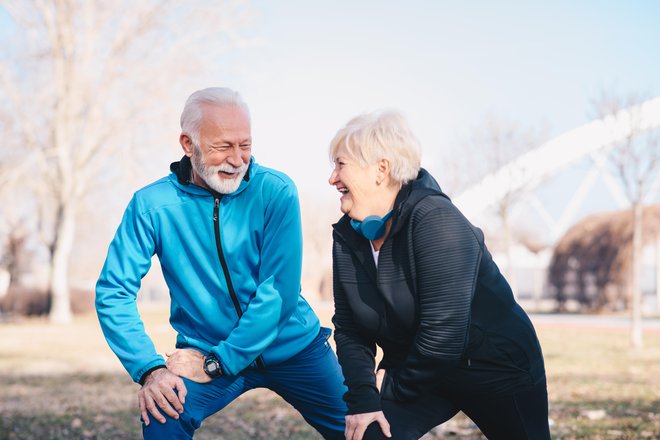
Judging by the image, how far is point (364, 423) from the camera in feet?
10.1

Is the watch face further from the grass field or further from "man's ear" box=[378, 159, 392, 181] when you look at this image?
the grass field

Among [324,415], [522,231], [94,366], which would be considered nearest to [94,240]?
[522,231]

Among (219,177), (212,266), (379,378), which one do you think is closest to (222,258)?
(212,266)

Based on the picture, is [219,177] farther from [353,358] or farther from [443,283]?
[443,283]

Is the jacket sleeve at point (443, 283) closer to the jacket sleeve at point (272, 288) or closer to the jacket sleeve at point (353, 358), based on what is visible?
the jacket sleeve at point (353, 358)

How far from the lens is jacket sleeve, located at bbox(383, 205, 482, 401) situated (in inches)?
116

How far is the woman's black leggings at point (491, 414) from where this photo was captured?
3.13m

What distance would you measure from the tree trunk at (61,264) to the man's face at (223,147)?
84.4ft

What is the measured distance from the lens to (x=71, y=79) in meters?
27.7

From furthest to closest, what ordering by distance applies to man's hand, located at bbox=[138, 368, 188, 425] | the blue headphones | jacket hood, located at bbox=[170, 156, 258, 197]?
jacket hood, located at bbox=[170, 156, 258, 197] < man's hand, located at bbox=[138, 368, 188, 425] < the blue headphones

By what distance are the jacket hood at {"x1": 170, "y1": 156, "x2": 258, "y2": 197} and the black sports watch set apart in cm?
72

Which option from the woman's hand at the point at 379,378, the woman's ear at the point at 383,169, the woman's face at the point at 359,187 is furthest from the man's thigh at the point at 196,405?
the woman's ear at the point at 383,169

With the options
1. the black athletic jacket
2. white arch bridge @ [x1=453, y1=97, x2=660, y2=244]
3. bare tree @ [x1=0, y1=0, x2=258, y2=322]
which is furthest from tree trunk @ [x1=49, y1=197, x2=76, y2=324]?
the black athletic jacket

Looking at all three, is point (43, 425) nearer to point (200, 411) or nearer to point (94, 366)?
point (200, 411)
